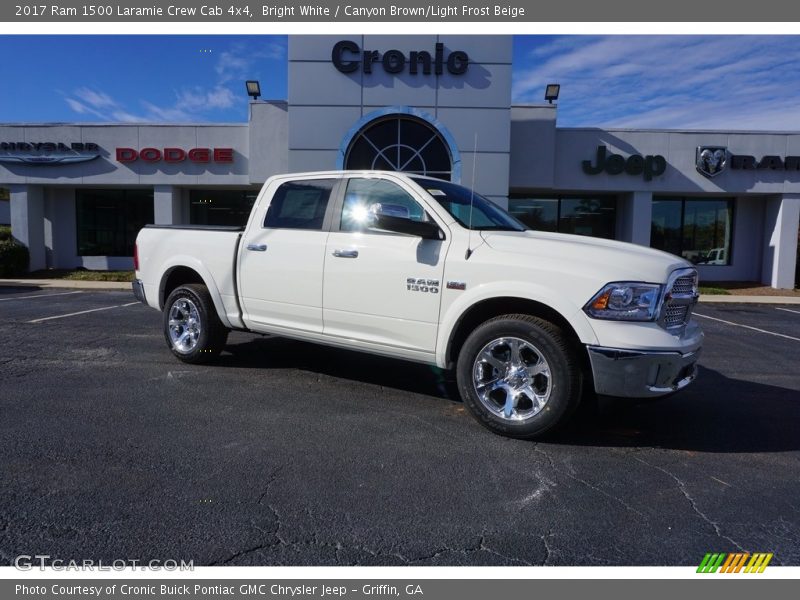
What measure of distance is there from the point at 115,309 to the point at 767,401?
10.8 m

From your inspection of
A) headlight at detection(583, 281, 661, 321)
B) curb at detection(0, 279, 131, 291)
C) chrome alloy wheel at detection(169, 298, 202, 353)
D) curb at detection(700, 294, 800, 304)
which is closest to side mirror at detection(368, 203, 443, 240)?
headlight at detection(583, 281, 661, 321)

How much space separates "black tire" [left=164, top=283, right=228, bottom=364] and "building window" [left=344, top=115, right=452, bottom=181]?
11.3m

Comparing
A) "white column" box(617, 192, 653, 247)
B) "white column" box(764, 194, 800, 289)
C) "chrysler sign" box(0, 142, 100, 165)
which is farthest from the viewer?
"chrysler sign" box(0, 142, 100, 165)

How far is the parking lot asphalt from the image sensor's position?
277cm

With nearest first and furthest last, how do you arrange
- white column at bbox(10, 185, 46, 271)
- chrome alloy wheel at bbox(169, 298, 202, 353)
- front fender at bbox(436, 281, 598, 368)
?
front fender at bbox(436, 281, 598, 368) < chrome alloy wheel at bbox(169, 298, 202, 353) < white column at bbox(10, 185, 46, 271)

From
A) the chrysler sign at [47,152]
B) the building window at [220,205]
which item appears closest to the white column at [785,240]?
the building window at [220,205]

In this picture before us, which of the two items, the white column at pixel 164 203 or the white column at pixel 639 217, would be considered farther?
the white column at pixel 164 203

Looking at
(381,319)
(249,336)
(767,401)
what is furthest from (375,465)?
(249,336)

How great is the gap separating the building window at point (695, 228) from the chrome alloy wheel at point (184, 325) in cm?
1829

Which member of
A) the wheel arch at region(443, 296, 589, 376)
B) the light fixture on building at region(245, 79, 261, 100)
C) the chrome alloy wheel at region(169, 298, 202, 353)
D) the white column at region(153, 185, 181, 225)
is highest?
the light fixture on building at region(245, 79, 261, 100)

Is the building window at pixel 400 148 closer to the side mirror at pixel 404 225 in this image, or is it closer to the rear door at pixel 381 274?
the rear door at pixel 381 274

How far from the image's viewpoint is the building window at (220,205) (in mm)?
21094

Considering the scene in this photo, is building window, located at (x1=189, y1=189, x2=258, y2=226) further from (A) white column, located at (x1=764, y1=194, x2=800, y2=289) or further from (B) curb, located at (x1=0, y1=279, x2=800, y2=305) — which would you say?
(A) white column, located at (x1=764, y1=194, x2=800, y2=289)

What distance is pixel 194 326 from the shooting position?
6.26 meters
